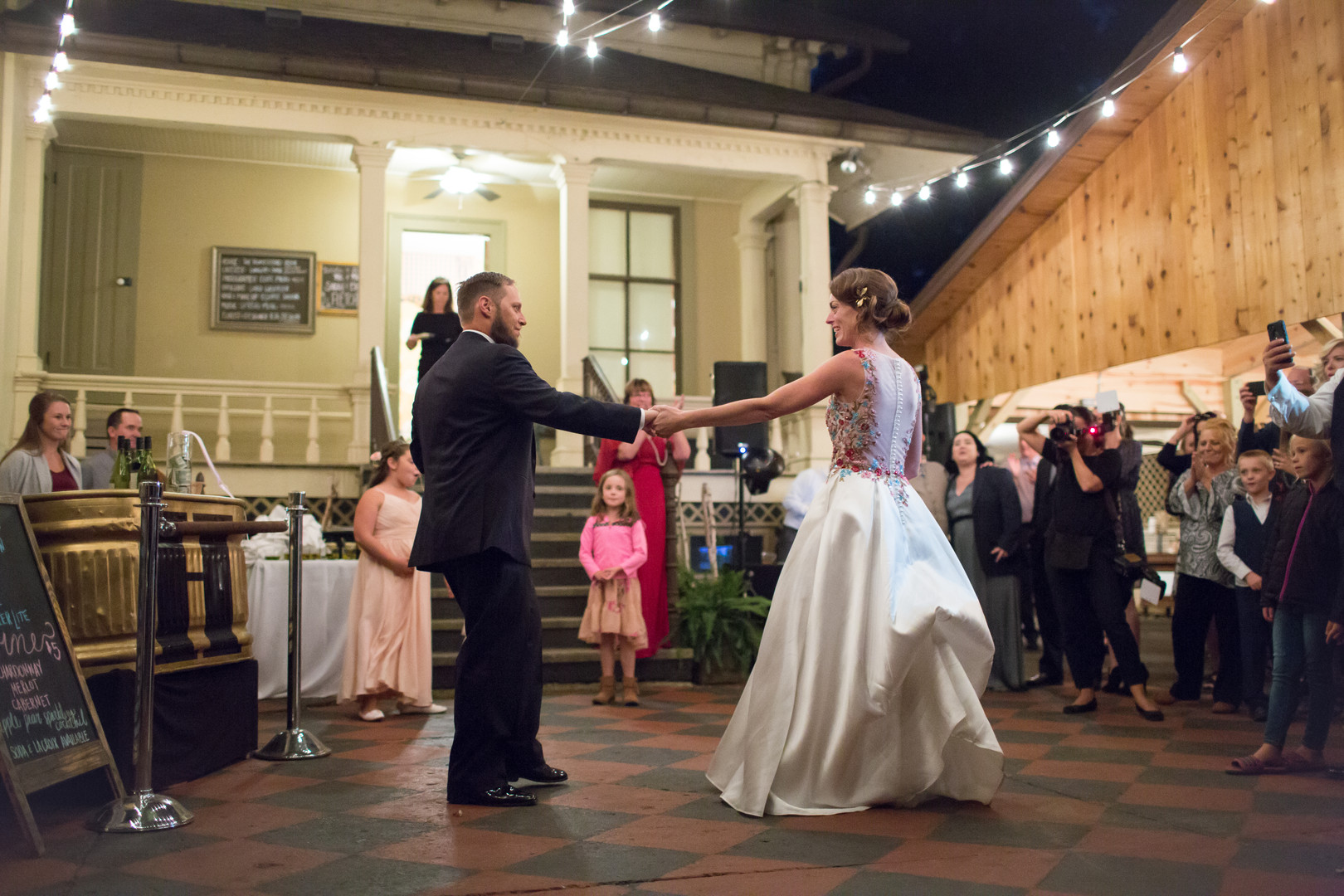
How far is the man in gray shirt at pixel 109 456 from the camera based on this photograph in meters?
5.86

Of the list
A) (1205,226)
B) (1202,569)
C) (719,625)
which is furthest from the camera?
(1205,226)

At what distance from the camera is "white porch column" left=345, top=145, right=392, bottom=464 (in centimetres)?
908

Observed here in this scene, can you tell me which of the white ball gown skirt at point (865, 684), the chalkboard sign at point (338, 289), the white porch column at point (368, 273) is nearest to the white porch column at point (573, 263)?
the white porch column at point (368, 273)

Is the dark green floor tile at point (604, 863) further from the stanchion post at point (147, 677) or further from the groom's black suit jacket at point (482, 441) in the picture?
the stanchion post at point (147, 677)

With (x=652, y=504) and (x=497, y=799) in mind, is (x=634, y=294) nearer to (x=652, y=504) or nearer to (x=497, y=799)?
(x=652, y=504)

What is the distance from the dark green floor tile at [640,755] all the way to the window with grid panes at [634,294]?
7771mm

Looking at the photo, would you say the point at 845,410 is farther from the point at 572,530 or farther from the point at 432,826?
the point at 572,530

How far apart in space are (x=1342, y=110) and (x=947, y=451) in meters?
3.39

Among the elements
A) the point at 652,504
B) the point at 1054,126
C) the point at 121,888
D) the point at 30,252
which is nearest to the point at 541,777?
the point at 121,888

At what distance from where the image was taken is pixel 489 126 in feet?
31.7

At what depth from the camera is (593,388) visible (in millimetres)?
9242

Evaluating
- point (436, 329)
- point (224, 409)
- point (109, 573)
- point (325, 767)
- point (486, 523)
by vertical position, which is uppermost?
point (436, 329)

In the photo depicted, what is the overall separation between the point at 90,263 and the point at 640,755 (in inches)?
345

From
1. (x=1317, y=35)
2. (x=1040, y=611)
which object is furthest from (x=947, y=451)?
(x=1317, y=35)
